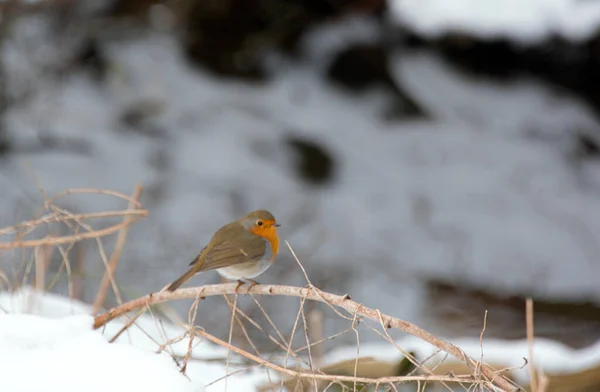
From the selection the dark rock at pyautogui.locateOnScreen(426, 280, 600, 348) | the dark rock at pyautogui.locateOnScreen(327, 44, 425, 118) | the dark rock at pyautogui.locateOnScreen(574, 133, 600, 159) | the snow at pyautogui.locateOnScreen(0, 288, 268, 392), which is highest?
the snow at pyautogui.locateOnScreen(0, 288, 268, 392)

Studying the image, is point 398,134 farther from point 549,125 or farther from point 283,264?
point 283,264

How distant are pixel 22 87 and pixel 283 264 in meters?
2.81

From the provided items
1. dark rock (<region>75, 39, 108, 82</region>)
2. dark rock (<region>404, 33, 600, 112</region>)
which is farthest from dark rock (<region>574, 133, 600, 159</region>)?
dark rock (<region>75, 39, 108, 82</region>)

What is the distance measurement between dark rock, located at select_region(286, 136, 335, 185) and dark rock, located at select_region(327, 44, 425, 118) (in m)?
0.78

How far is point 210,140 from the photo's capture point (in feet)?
19.9

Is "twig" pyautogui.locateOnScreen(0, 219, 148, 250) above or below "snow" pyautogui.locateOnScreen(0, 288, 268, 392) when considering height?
above

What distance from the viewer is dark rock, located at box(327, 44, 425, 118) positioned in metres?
6.37

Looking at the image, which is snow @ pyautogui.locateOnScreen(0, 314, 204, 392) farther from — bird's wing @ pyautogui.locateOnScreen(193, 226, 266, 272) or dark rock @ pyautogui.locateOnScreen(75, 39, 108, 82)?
dark rock @ pyautogui.locateOnScreen(75, 39, 108, 82)

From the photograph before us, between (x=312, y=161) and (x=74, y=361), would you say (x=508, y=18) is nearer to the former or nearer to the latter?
(x=312, y=161)

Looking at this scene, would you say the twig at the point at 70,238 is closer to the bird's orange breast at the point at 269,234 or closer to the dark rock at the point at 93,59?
the bird's orange breast at the point at 269,234

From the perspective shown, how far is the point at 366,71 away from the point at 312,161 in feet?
3.67

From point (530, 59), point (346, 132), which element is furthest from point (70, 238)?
point (530, 59)

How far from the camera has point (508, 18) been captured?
6117 millimetres

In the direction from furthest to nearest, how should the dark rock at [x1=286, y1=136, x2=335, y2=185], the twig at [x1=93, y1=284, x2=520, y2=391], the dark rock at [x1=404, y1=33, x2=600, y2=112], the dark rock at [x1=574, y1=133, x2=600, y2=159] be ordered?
the dark rock at [x1=404, y1=33, x2=600, y2=112], the dark rock at [x1=574, y1=133, x2=600, y2=159], the dark rock at [x1=286, y1=136, x2=335, y2=185], the twig at [x1=93, y1=284, x2=520, y2=391]
